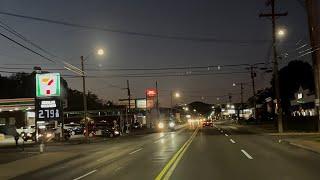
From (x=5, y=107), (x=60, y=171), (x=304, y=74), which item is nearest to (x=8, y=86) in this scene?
(x=5, y=107)

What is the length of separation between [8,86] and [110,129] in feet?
240

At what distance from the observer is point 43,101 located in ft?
141

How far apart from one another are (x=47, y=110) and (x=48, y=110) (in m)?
0.09

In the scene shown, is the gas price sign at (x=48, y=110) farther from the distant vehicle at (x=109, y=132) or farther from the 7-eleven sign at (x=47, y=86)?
the distant vehicle at (x=109, y=132)

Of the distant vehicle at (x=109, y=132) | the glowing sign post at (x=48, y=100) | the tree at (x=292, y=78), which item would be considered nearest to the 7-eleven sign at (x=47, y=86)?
the glowing sign post at (x=48, y=100)

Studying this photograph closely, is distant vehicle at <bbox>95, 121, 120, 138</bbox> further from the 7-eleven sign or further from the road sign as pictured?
the road sign

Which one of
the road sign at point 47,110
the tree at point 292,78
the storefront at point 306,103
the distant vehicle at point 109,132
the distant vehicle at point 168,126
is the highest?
the tree at point 292,78

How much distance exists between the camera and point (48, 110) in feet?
139

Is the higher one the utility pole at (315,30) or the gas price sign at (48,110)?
the utility pole at (315,30)

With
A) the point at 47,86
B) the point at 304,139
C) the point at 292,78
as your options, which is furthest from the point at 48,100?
the point at 292,78

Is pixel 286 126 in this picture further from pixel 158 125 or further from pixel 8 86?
pixel 8 86

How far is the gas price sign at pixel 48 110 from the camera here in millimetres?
42312

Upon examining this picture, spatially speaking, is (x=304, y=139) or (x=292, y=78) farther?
(x=292, y=78)

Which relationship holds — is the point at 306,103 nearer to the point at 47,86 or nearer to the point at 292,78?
the point at 292,78
